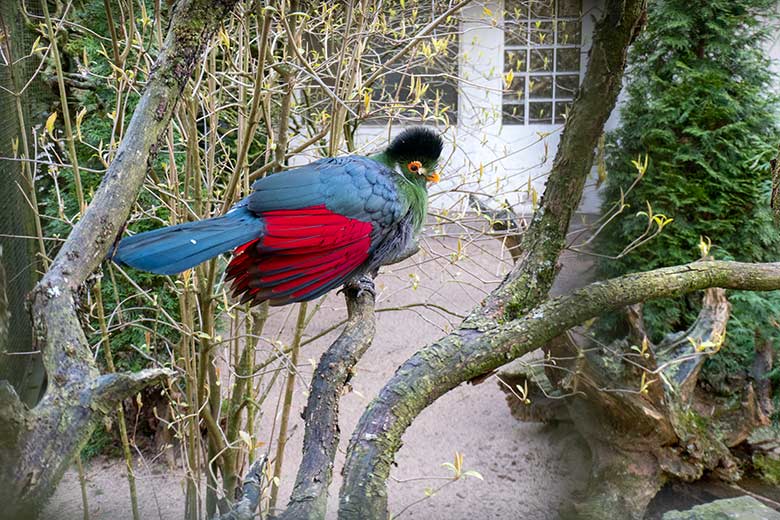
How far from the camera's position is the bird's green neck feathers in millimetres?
1673

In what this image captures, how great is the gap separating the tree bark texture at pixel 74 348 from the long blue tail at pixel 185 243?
0.69 ft

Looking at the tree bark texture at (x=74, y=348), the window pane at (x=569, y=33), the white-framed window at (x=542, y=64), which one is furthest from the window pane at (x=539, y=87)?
the tree bark texture at (x=74, y=348)

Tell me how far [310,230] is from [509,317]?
49 centimetres

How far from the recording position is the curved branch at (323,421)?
36.8 inches

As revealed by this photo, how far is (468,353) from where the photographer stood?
1.34m

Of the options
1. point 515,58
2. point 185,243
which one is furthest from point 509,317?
point 515,58

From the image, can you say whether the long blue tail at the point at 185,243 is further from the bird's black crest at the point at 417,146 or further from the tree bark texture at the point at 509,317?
the bird's black crest at the point at 417,146

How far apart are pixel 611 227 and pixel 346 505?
2.39 meters

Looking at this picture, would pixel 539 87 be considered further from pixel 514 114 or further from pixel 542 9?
pixel 542 9

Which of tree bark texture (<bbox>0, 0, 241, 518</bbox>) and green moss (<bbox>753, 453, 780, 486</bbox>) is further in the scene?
green moss (<bbox>753, 453, 780, 486</bbox>)

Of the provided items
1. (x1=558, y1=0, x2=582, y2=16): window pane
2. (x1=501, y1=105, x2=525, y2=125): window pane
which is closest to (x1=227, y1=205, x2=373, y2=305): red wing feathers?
(x1=558, y1=0, x2=582, y2=16): window pane

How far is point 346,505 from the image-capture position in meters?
0.99

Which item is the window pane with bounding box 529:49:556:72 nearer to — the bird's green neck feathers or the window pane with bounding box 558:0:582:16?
the window pane with bounding box 558:0:582:16

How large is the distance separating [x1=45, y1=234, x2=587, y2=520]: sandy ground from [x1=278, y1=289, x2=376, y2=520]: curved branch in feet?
3.52
